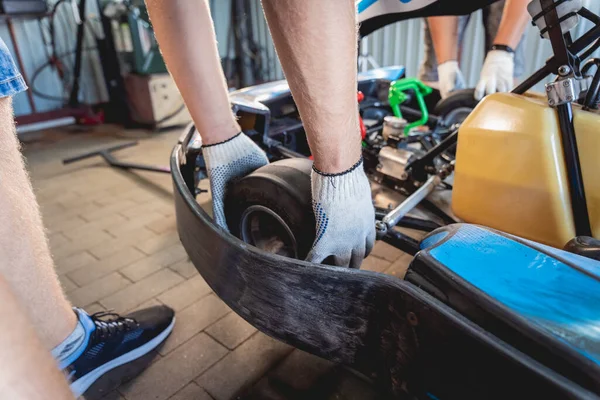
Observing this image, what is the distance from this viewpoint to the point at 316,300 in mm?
716

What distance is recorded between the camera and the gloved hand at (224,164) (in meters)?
1.14

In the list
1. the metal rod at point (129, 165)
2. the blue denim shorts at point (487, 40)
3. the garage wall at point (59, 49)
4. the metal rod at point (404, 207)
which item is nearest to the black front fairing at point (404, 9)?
the metal rod at point (404, 207)

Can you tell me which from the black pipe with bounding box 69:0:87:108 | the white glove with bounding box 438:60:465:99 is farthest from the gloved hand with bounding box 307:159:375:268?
the black pipe with bounding box 69:0:87:108

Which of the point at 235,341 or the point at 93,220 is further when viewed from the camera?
the point at 93,220

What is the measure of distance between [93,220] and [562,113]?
6.77 ft

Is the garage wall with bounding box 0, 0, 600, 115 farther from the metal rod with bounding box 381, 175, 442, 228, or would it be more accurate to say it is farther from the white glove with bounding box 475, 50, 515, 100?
the metal rod with bounding box 381, 175, 442, 228

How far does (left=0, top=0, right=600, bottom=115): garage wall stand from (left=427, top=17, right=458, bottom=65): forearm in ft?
5.55

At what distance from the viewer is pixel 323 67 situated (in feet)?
2.34

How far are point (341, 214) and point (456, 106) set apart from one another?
1318 millimetres

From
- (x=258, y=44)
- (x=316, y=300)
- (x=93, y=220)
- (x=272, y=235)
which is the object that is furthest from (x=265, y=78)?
(x=316, y=300)

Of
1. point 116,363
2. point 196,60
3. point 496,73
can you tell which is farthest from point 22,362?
point 496,73

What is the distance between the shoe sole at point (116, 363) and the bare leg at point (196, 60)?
61 cm

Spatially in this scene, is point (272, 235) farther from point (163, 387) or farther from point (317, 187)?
point (163, 387)

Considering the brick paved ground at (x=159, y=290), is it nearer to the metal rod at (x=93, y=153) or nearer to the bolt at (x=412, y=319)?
the metal rod at (x=93, y=153)
